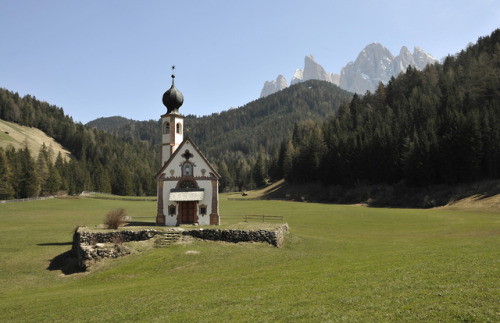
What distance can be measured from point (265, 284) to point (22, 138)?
647 ft

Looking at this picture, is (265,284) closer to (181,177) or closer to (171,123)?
(181,177)

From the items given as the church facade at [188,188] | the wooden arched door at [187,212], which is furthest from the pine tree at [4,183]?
the wooden arched door at [187,212]

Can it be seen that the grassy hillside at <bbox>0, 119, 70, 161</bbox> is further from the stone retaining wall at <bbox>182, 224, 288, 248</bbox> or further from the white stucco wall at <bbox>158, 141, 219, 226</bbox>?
the stone retaining wall at <bbox>182, 224, 288, 248</bbox>

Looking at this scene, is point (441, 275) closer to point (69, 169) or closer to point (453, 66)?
point (453, 66)

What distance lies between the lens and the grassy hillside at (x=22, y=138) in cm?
16225

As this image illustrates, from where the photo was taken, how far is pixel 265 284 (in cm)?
1741

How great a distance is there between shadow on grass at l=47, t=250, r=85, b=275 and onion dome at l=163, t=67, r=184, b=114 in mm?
21194

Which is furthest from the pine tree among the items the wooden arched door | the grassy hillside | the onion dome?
the wooden arched door

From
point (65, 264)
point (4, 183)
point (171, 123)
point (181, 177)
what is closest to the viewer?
point (65, 264)

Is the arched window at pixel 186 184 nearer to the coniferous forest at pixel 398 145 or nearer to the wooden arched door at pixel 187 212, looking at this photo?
the wooden arched door at pixel 187 212

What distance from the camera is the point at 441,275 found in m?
15.1

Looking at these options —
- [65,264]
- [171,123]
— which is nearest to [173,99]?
[171,123]

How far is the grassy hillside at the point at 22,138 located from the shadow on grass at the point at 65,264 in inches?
5754

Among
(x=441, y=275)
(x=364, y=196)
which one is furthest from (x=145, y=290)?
(x=364, y=196)
